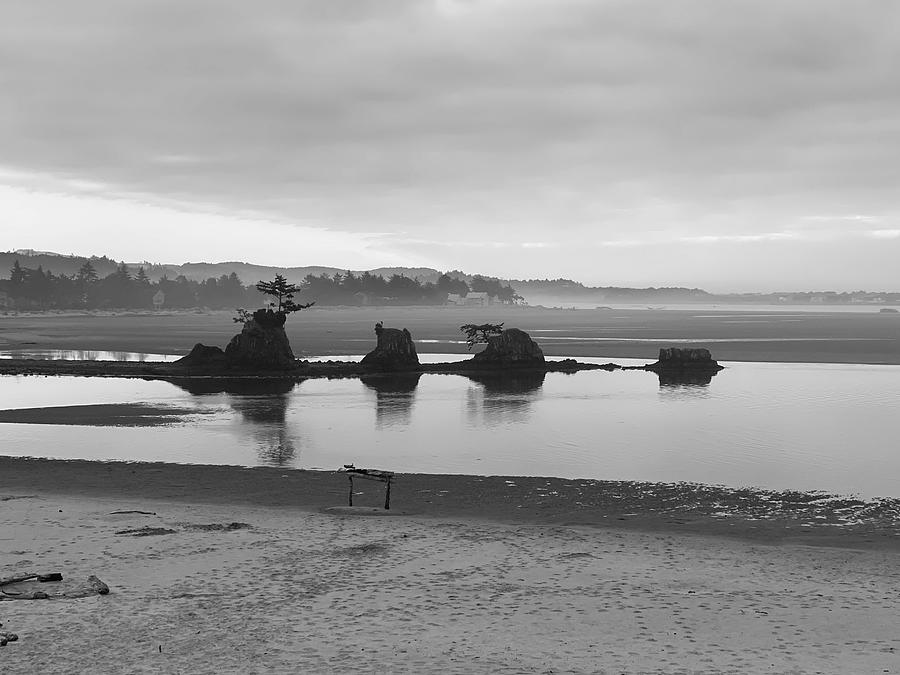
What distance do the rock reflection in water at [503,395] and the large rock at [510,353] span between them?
4.23ft

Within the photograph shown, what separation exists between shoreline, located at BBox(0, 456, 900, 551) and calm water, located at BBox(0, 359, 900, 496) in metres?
1.68

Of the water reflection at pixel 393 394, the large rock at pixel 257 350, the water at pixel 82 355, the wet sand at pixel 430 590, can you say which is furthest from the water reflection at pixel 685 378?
the water at pixel 82 355

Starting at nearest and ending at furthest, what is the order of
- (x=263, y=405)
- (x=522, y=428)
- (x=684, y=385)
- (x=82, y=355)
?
(x=522, y=428) < (x=263, y=405) < (x=684, y=385) < (x=82, y=355)

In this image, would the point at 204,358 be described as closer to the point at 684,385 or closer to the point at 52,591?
the point at 684,385

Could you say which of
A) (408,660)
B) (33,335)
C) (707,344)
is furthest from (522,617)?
(33,335)

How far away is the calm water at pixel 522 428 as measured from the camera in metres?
27.3

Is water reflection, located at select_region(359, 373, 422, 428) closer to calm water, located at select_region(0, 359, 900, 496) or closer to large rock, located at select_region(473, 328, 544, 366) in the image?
calm water, located at select_region(0, 359, 900, 496)

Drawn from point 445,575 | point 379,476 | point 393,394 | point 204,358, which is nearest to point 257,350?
point 204,358

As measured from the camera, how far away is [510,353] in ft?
203

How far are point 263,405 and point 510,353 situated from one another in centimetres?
2342

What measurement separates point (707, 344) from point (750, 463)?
213 feet

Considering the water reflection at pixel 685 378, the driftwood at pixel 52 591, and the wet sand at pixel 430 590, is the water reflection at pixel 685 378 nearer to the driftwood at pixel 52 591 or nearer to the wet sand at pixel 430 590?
the wet sand at pixel 430 590

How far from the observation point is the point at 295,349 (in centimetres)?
8050

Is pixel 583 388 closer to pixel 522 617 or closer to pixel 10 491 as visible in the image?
pixel 10 491
